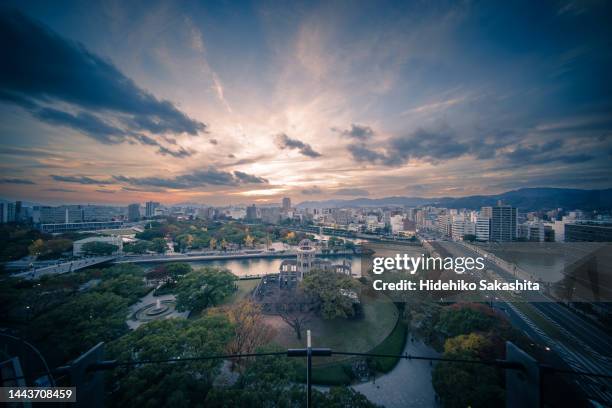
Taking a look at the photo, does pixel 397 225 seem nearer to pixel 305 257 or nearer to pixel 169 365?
pixel 305 257

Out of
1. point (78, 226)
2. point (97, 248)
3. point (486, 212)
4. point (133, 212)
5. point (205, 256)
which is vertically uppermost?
point (486, 212)

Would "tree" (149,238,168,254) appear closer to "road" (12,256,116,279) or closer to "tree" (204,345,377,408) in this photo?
"road" (12,256,116,279)

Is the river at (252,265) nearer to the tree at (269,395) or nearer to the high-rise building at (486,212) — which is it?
the tree at (269,395)

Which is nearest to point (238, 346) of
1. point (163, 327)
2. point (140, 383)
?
point (163, 327)

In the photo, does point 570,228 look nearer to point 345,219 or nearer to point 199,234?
point 199,234

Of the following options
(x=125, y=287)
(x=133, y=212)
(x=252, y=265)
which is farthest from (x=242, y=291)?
(x=133, y=212)

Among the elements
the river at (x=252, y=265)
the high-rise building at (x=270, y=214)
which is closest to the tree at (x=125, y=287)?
the river at (x=252, y=265)
